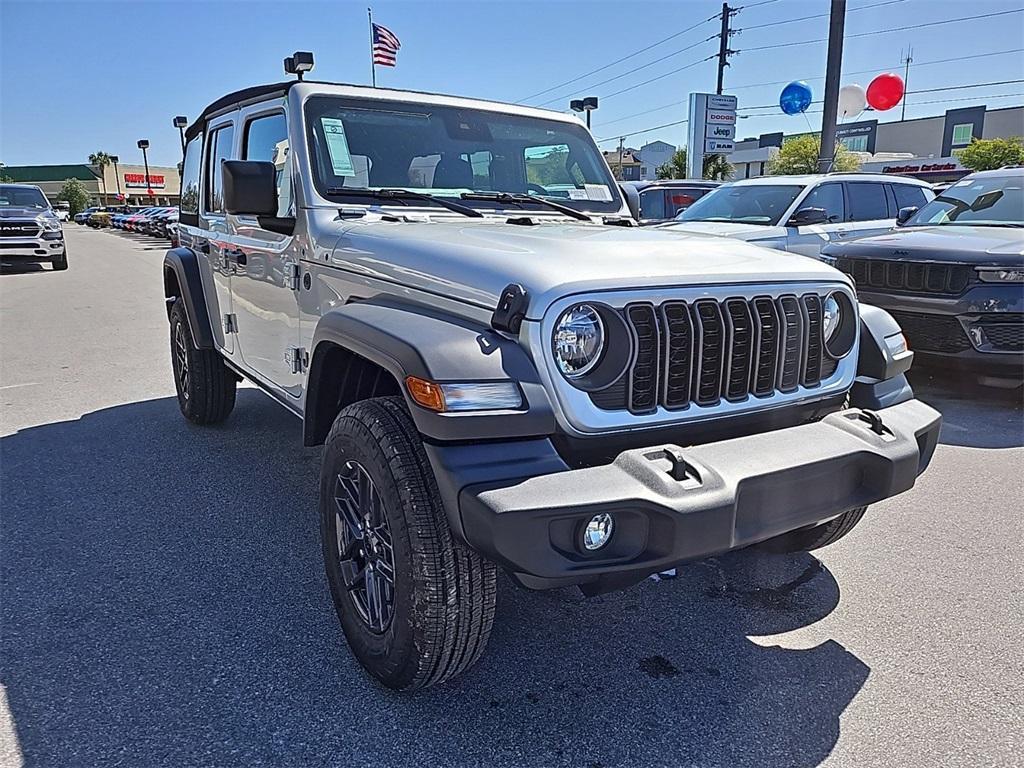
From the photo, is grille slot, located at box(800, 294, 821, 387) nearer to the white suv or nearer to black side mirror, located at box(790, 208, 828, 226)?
the white suv

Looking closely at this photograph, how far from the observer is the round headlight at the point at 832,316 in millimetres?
2820

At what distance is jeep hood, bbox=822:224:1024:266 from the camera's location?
19.4ft

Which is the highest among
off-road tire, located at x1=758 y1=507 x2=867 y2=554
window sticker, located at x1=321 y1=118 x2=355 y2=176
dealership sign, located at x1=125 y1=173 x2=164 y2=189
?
dealership sign, located at x1=125 y1=173 x2=164 y2=189

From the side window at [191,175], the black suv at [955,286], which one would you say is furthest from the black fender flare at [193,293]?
the black suv at [955,286]

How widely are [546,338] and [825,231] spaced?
7825 mm

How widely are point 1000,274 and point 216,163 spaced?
5.59 m

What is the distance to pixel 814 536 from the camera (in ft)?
10.8

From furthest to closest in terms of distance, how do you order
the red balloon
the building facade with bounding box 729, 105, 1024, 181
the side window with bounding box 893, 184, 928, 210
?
1. the building facade with bounding box 729, 105, 1024, 181
2. the red balloon
3. the side window with bounding box 893, 184, 928, 210

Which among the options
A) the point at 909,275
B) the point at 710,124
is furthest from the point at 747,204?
the point at 710,124

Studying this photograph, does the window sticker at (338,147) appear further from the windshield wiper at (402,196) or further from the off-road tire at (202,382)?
the off-road tire at (202,382)

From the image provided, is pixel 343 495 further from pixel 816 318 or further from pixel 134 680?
pixel 816 318

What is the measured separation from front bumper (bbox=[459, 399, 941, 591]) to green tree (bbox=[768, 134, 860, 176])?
35.9 meters

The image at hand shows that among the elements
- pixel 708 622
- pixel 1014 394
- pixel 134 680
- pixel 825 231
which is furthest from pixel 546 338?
pixel 825 231

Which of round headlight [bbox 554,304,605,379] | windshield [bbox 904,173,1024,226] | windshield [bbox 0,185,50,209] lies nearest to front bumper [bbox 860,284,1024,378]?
windshield [bbox 904,173,1024,226]
